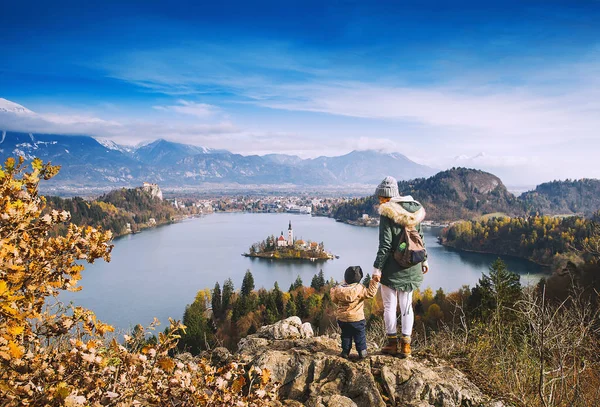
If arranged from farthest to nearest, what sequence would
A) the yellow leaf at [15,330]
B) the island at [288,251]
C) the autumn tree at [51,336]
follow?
the island at [288,251]
the autumn tree at [51,336]
the yellow leaf at [15,330]

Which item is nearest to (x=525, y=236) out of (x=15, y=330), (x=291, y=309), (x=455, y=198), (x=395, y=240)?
(x=291, y=309)

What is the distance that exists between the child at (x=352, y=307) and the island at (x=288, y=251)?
3872 centimetres

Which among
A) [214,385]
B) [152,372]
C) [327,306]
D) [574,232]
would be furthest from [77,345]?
[574,232]

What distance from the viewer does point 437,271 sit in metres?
34.2

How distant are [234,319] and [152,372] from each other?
1975cm

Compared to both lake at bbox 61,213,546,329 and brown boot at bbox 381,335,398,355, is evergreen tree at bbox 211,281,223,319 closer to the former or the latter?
lake at bbox 61,213,546,329

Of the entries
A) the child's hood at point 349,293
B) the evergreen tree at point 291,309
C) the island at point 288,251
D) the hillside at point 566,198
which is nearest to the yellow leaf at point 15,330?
the child's hood at point 349,293

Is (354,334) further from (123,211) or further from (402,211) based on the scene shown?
(123,211)

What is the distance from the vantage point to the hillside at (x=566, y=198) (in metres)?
96.6

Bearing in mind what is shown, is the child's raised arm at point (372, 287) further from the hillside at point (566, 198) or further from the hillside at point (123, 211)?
the hillside at point (566, 198)

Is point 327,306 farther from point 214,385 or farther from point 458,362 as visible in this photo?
point 214,385

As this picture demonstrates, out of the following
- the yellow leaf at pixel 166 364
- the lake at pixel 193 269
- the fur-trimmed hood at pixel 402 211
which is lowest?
the lake at pixel 193 269

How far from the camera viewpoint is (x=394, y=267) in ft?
10.1

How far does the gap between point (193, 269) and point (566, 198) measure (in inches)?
4065
